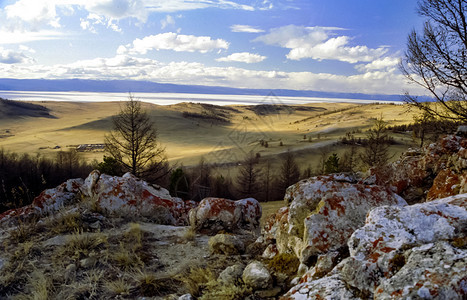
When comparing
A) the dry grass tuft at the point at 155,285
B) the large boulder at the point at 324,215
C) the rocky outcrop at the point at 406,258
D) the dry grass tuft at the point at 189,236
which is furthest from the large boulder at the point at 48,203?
the rocky outcrop at the point at 406,258

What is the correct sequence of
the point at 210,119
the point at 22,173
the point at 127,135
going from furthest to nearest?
the point at 210,119, the point at 22,173, the point at 127,135

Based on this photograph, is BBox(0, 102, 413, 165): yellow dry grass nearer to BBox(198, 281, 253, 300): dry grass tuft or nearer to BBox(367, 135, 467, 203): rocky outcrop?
BBox(367, 135, 467, 203): rocky outcrop

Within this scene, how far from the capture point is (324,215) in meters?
4.24

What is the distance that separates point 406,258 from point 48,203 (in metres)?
9.04

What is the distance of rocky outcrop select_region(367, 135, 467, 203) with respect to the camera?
6078 millimetres

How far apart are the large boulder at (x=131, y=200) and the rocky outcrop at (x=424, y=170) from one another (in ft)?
17.3

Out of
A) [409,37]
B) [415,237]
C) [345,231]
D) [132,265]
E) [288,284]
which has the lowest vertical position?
[132,265]

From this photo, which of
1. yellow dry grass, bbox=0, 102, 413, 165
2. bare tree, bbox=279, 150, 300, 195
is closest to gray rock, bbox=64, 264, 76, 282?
bare tree, bbox=279, 150, 300, 195

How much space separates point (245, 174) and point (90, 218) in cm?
3185

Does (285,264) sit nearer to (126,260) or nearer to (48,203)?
(126,260)

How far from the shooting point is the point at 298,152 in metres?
60.2

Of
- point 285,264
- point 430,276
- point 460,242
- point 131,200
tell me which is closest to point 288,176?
point 131,200

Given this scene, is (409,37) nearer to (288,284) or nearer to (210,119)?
(288,284)

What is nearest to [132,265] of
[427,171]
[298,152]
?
[427,171]
